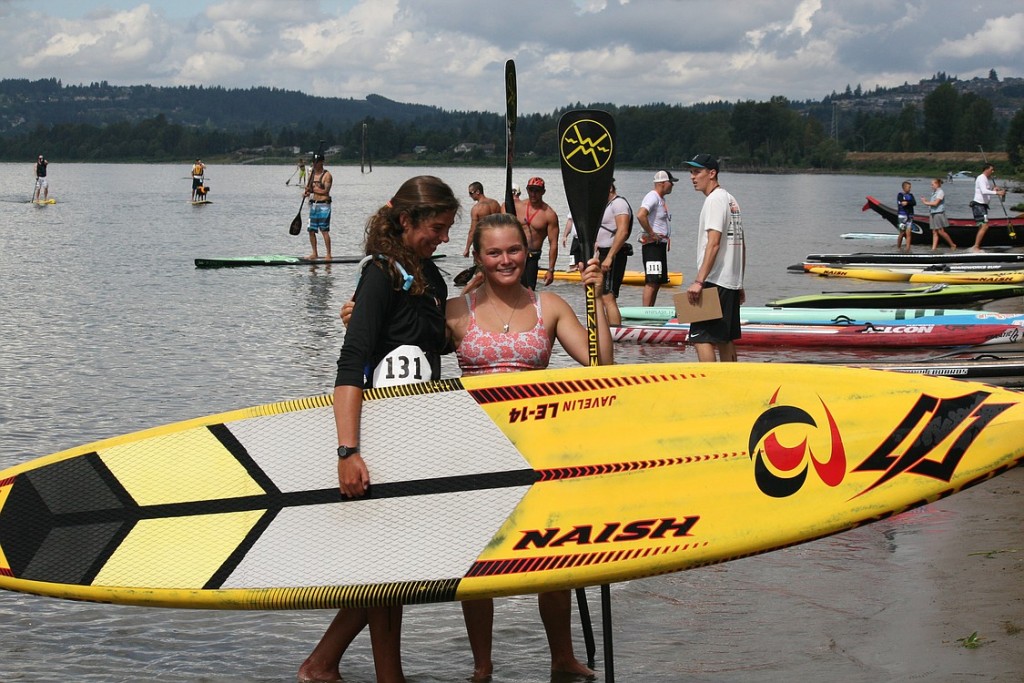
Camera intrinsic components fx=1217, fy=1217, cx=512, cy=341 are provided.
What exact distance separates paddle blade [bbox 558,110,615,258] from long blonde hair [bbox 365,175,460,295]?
110cm

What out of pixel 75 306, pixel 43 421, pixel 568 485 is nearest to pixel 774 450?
pixel 568 485

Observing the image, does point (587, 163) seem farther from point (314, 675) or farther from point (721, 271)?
point (721, 271)

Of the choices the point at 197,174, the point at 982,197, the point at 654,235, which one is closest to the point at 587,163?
the point at 654,235

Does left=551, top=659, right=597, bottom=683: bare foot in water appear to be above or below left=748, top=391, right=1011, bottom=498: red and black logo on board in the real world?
below

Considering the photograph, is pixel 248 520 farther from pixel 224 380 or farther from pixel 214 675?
pixel 224 380

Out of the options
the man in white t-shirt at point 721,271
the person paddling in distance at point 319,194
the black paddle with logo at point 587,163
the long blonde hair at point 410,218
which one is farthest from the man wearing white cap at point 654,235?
the long blonde hair at point 410,218

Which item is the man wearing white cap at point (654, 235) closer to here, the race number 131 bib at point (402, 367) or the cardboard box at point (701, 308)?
the cardboard box at point (701, 308)

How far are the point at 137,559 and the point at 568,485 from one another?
1.54m

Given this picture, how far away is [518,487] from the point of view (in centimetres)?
421

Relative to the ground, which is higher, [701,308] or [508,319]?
[508,319]

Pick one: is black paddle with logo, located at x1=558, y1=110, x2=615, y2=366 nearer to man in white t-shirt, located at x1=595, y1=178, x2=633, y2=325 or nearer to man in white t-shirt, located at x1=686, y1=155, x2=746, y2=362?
man in white t-shirt, located at x1=686, y1=155, x2=746, y2=362

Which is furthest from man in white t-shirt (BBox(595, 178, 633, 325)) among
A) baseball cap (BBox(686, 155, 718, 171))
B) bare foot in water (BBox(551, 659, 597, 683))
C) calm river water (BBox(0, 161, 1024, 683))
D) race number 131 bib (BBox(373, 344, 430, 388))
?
race number 131 bib (BBox(373, 344, 430, 388))

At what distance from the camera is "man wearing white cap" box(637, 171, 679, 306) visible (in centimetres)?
1480

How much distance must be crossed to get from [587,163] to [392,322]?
55.9 inches
